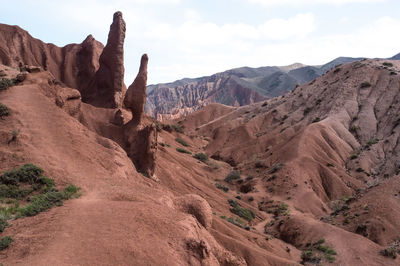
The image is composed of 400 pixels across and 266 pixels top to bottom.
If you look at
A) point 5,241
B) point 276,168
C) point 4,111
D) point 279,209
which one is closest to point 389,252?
point 279,209

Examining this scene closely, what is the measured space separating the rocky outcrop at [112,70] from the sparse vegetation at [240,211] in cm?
1261

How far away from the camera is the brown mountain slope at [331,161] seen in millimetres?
22375

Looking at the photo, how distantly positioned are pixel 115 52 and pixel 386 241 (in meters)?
25.3

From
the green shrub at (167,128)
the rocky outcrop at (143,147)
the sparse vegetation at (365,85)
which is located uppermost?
A: the sparse vegetation at (365,85)

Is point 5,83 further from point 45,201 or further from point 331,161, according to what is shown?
point 331,161

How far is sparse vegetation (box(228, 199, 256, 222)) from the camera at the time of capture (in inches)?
960

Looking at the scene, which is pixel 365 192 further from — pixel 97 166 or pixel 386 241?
pixel 97 166

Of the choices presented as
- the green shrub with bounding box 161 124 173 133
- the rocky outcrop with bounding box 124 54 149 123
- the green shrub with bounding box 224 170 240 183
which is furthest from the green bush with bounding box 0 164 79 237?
the green shrub with bounding box 161 124 173 133

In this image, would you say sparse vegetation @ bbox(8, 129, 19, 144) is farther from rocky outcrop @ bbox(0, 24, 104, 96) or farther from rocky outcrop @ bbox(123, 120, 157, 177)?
rocky outcrop @ bbox(0, 24, 104, 96)

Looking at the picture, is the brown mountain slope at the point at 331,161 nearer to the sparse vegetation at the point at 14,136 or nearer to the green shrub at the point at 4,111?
the sparse vegetation at the point at 14,136

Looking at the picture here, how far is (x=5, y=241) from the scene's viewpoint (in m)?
7.22

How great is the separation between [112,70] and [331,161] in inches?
1020

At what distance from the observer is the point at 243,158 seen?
144 ft

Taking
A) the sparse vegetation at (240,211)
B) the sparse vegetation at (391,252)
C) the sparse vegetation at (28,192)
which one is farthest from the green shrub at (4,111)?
the sparse vegetation at (391,252)
